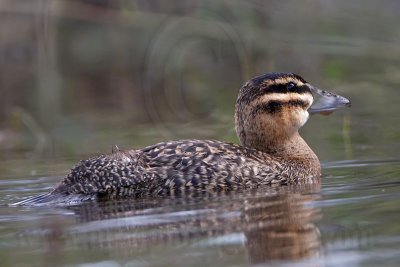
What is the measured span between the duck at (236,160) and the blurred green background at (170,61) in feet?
10.5

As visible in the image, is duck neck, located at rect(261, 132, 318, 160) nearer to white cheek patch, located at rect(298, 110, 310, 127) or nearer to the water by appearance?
white cheek patch, located at rect(298, 110, 310, 127)

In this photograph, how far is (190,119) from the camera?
52.1ft

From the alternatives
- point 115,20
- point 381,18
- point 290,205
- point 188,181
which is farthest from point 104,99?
point 290,205

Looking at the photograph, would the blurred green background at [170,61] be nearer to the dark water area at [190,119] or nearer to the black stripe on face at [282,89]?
the dark water area at [190,119]

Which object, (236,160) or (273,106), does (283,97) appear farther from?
(236,160)

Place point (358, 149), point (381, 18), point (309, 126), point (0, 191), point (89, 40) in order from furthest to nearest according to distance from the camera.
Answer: point (89, 40) < point (381, 18) < point (309, 126) < point (358, 149) < point (0, 191)

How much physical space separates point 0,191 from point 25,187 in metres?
0.24

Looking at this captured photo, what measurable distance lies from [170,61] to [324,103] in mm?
7584

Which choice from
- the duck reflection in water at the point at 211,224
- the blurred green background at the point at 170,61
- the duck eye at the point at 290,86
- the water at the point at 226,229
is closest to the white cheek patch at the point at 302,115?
the duck eye at the point at 290,86

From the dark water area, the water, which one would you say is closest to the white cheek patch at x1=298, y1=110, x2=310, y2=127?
the dark water area

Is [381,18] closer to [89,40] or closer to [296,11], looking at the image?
[296,11]

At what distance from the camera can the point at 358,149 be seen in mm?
12531

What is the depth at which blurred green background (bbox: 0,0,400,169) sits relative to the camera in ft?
51.9

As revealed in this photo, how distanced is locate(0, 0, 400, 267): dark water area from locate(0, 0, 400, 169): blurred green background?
33mm
